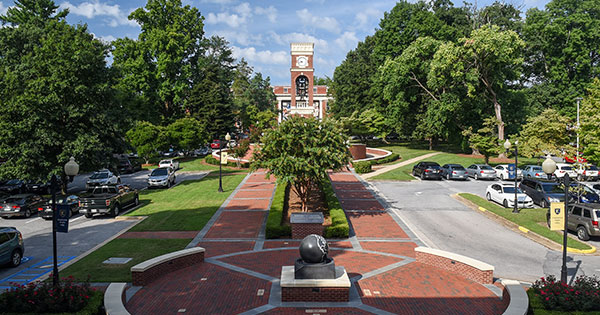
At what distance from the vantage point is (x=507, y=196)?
24.8 metres

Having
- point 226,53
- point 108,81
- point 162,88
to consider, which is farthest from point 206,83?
point 108,81

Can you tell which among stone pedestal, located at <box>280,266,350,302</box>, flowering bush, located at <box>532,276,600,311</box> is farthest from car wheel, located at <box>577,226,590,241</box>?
stone pedestal, located at <box>280,266,350,302</box>

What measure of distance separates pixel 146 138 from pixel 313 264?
134ft

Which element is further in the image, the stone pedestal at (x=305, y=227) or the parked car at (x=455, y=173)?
the parked car at (x=455, y=173)

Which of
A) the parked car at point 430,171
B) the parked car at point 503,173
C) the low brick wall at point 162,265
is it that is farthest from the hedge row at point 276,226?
the parked car at point 503,173

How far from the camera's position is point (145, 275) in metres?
12.3

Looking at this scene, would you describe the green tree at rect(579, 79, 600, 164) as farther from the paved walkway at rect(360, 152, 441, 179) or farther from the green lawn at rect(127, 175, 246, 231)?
the green lawn at rect(127, 175, 246, 231)

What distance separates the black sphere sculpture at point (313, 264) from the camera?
1085 cm

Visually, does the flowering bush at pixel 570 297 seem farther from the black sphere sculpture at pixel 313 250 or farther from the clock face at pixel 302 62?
the clock face at pixel 302 62

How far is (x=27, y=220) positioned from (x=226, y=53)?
206ft

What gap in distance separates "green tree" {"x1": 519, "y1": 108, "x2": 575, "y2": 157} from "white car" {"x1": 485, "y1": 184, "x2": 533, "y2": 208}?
645 cm

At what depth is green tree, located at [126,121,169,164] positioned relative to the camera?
46972mm

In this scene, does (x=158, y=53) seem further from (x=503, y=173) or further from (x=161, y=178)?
(x=503, y=173)

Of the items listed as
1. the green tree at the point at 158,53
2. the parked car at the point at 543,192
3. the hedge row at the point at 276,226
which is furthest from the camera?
the green tree at the point at 158,53
